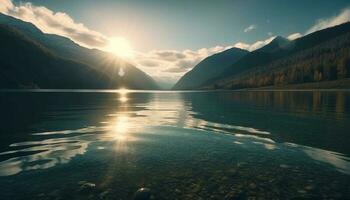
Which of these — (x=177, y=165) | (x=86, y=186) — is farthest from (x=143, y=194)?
(x=177, y=165)

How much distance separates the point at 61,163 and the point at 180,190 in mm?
9935

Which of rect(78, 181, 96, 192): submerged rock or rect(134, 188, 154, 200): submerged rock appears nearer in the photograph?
rect(134, 188, 154, 200): submerged rock

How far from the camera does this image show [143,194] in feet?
41.0

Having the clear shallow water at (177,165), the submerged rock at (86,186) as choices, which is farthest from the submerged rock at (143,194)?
the submerged rock at (86,186)

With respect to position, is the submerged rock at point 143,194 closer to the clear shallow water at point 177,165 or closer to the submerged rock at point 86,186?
the clear shallow water at point 177,165

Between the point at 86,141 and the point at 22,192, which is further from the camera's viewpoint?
the point at 86,141

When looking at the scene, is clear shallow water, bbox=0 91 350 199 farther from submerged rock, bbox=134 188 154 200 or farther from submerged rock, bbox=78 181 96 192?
submerged rock, bbox=134 188 154 200

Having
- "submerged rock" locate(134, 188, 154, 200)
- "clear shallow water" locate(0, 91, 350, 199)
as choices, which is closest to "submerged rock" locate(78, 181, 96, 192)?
"clear shallow water" locate(0, 91, 350, 199)

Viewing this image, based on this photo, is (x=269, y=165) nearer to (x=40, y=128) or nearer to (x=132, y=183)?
(x=132, y=183)

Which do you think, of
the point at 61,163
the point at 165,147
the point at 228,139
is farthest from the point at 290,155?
the point at 61,163

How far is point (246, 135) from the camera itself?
1111 inches

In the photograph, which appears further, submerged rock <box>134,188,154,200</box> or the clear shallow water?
the clear shallow water

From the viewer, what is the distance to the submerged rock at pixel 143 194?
40.4ft

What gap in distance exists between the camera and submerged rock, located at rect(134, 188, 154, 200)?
12328mm
